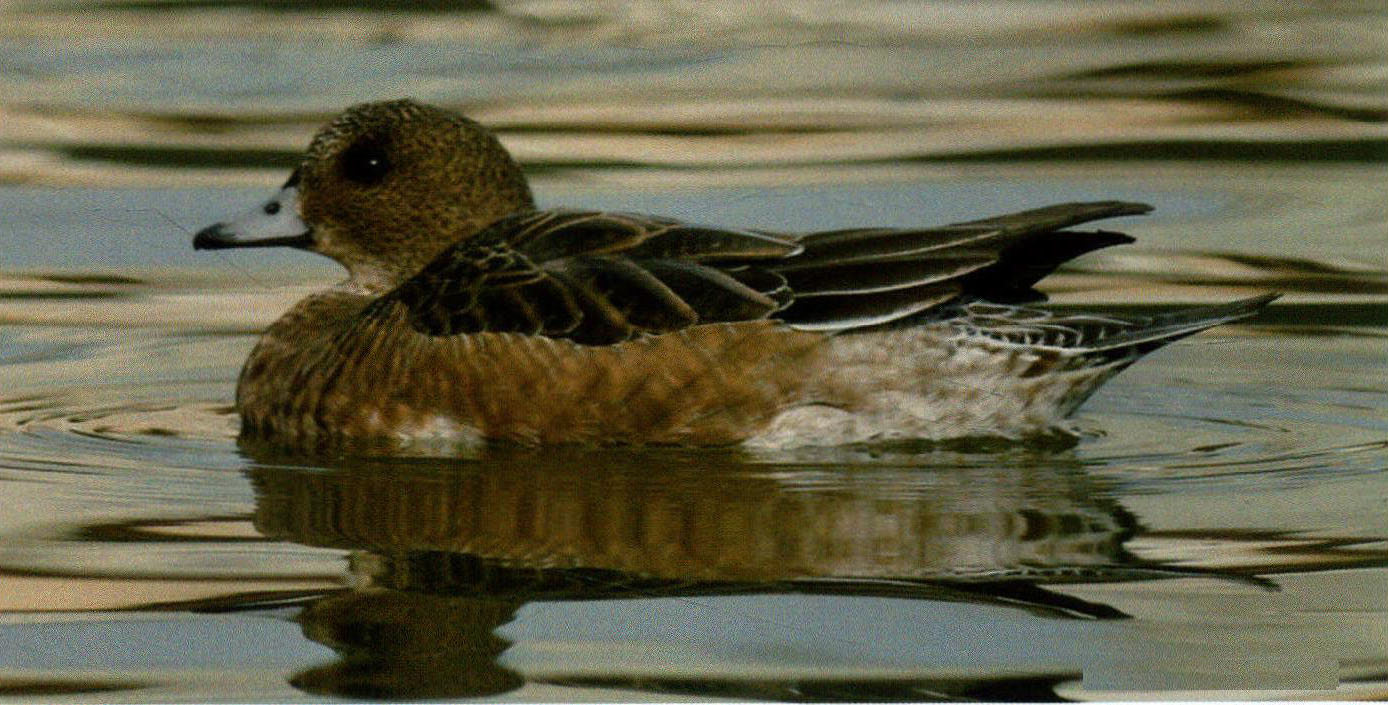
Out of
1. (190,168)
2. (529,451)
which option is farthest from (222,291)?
(529,451)

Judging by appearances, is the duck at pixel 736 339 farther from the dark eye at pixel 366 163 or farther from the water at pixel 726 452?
the dark eye at pixel 366 163

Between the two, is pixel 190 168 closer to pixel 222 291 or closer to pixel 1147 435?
pixel 222 291

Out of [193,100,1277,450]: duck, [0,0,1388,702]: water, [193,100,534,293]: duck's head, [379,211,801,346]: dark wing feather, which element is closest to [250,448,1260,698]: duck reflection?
[0,0,1388,702]: water

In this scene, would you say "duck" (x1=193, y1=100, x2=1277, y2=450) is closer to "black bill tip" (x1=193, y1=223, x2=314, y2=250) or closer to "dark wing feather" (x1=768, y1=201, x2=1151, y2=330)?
"dark wing feather" (x1=768, y1=201, x2=1151, y2=330)

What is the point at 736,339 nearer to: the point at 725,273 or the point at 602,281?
the point at 725,273

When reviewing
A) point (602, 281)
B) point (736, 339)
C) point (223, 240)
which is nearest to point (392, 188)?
point (223, 240)

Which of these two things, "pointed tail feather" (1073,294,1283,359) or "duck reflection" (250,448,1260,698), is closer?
"duck reflection" (250,448,1260,698)
